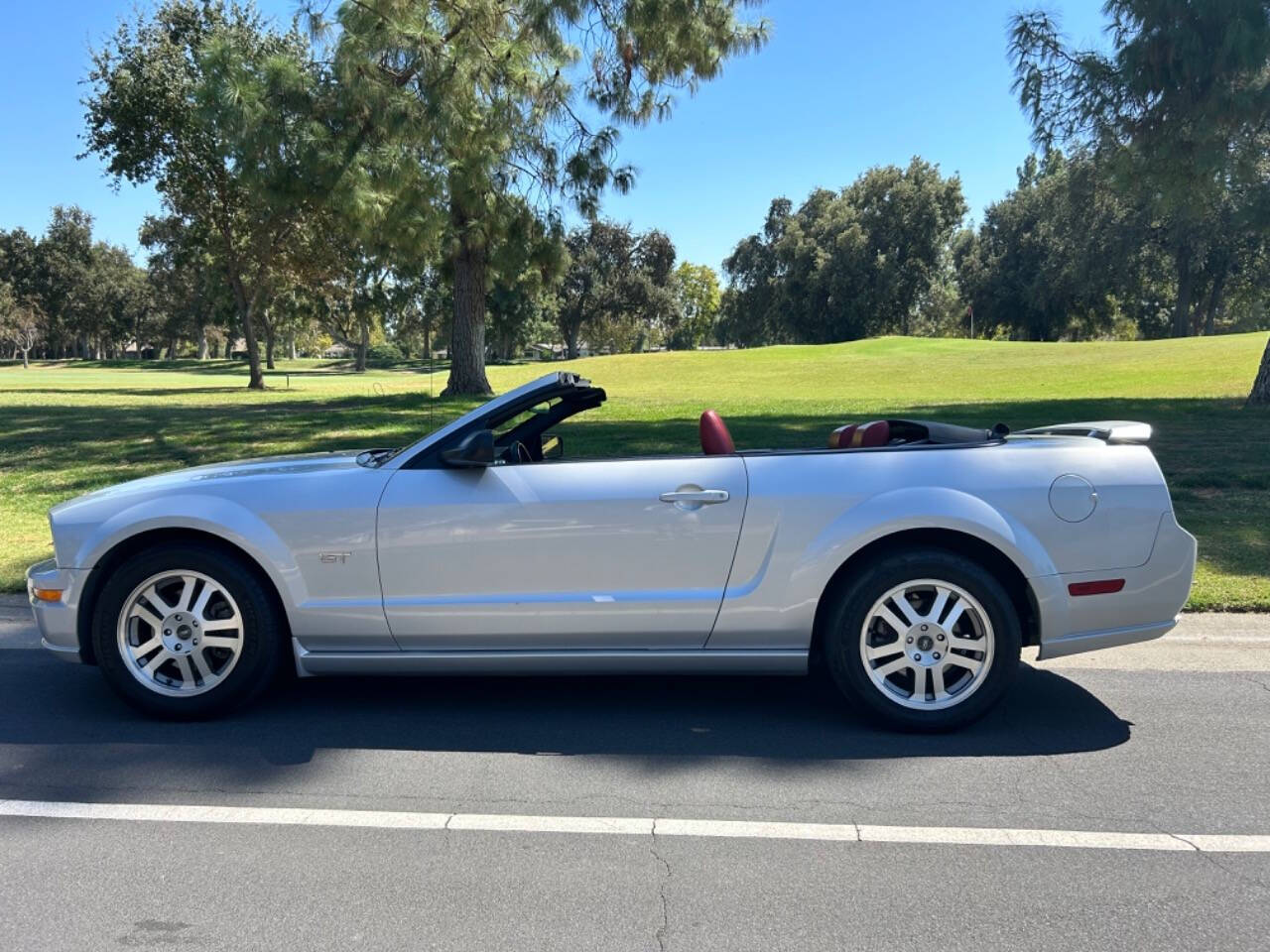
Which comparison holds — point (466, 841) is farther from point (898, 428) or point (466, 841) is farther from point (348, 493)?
point (898, 428)

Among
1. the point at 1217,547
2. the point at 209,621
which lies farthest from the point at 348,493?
the point at 1217,547

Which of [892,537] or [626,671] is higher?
[892,537]

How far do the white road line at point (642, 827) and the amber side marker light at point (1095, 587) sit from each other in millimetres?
1114

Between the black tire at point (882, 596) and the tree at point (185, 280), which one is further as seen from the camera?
the tree at point (185, 280)

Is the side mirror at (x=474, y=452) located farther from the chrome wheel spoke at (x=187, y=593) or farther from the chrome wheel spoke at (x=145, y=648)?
the chrome wheel spoke at (x=145, y=648)

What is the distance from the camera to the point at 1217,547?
24.6ft

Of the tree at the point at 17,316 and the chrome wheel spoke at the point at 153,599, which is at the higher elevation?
the tree at the point at 17,316

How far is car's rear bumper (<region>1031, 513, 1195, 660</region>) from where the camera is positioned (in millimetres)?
4195

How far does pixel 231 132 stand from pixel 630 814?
51.0ft

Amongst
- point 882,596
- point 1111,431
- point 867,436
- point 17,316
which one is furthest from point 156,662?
point 17,316

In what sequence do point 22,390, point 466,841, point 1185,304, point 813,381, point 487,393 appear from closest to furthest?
point 466,841 → point 487,393 → point 22,390 → point 813,381 → point 1185,304

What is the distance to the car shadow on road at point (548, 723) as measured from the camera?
Result: 4102 millimetres

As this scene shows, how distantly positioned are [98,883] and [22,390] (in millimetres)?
30398

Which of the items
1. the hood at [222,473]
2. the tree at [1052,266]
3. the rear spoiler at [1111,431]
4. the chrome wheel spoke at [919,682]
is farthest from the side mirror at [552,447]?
the tree at [1052,266]
